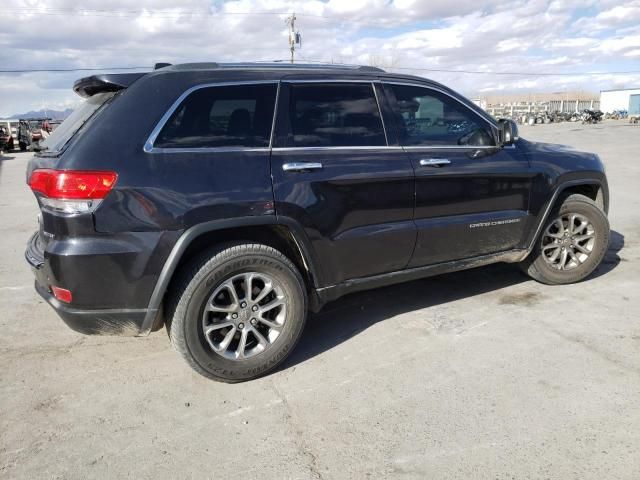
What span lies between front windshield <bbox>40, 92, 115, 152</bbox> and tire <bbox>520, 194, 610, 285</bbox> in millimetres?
3614

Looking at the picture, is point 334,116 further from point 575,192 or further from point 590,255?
point 590,255

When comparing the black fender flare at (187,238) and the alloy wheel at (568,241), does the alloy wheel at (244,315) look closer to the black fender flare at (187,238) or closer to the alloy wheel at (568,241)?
the black fender flare at (187,238)

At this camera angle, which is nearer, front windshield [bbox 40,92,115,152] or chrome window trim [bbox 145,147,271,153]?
chrome window trim [bbox 145,147,271,153]

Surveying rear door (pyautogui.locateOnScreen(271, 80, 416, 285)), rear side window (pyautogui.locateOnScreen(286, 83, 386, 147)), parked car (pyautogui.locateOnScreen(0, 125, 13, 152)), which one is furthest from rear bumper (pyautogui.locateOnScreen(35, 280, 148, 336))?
parked car (pyautogui.locateOnScreen(0, 125, 13, 152))

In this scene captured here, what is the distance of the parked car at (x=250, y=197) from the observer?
2775 mm

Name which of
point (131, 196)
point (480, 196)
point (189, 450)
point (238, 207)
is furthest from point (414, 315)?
point (131, 196)

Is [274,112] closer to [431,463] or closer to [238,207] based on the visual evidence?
[238,207]

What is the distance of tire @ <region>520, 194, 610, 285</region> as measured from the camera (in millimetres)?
4523

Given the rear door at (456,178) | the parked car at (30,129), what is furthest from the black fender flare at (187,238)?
the parked car at (30,129)

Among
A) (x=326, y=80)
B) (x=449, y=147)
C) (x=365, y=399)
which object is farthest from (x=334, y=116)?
(x=365, y=399)

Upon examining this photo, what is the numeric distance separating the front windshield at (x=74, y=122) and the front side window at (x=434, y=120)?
1.94 meters

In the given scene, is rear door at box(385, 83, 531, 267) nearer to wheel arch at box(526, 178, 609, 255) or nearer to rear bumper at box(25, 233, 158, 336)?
wheel arch at box(526, 178, 609, 255)

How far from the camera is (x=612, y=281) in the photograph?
4.77m

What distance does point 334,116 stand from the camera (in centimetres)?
340
